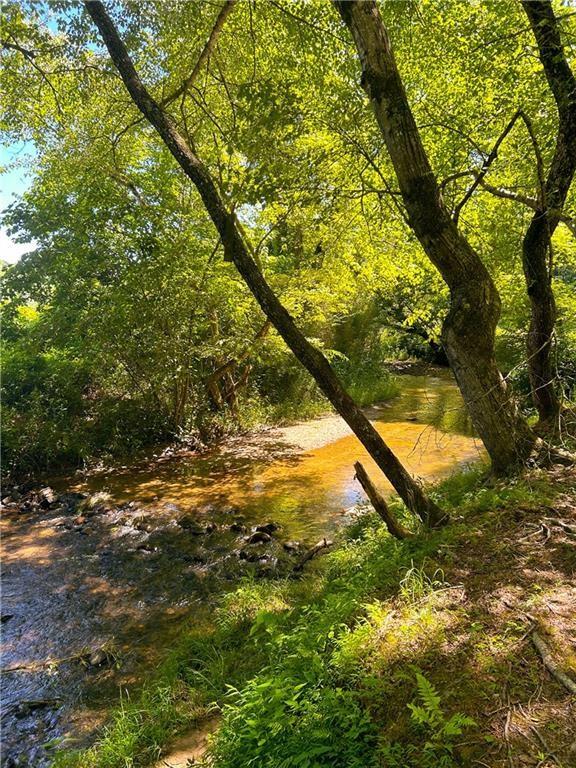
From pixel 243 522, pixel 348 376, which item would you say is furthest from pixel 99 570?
pixel 348 376

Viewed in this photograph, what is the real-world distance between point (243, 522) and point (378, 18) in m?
6.35

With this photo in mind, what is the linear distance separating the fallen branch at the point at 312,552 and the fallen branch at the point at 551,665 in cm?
344

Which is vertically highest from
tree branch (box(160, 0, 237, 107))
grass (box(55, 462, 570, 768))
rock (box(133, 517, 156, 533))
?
tree branch (box(160, 0, 237, 107))

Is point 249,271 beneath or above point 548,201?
beneath

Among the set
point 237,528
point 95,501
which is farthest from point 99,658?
point 95,501

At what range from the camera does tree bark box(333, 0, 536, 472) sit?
147 inches

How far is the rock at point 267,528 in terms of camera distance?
667 centimetres

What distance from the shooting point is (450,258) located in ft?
14.1

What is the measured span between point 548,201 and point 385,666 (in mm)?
4684

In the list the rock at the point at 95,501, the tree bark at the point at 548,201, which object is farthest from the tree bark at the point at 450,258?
the rock at the point at 95,501

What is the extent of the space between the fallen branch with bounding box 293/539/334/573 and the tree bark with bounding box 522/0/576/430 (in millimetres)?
3103

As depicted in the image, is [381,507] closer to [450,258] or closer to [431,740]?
[431,740]

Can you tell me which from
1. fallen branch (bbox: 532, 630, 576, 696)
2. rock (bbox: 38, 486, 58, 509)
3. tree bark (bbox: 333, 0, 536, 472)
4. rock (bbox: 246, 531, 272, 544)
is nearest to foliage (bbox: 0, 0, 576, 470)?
tree bark (bbox: 333, 0, 536, 472)

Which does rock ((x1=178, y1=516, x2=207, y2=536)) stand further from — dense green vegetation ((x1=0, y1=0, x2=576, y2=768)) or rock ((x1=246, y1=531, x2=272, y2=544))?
rock ((x1=246, y1=531, x2=272, y2=544))
